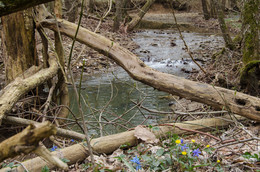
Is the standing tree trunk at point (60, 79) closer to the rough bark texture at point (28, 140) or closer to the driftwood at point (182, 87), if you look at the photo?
the driftwood at point (182, 87)

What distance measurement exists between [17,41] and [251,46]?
12.8 ft

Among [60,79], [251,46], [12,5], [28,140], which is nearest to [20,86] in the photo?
[60,79]

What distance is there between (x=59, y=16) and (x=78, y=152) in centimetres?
271

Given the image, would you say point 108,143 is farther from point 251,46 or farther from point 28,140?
point 251,46

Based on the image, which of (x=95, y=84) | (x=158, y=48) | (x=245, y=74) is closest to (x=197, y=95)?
(x=245, y=74)

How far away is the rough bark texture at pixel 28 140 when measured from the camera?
1.16 m

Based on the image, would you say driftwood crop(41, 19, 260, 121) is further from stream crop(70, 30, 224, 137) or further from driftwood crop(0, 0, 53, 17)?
driftwood crop(0, 0, 53, 17)

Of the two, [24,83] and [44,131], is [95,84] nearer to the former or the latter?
[24,83]

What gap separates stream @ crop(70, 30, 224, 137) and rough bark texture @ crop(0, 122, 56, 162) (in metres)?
2.13

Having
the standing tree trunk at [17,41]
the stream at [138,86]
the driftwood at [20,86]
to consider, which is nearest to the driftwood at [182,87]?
the stream at [138,86]

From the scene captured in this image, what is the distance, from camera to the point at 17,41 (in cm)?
429

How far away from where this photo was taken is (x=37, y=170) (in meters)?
2.57

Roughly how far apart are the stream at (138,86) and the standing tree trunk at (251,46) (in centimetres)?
168

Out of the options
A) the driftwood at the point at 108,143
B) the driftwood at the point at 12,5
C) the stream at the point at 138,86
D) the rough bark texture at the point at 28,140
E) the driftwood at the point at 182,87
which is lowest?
the stream at the point at 138,86
